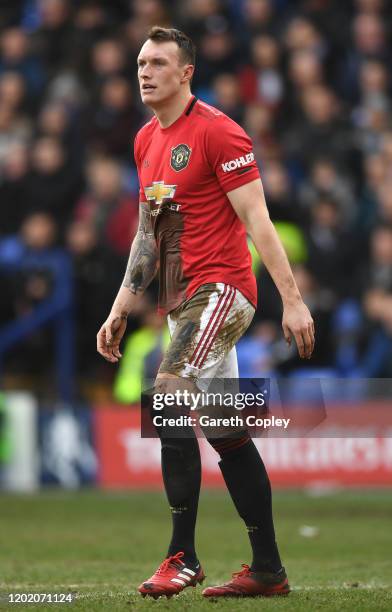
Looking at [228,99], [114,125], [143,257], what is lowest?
[143,257]

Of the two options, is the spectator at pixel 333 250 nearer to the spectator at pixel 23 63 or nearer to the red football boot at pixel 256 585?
the spectator at pixel 23 63

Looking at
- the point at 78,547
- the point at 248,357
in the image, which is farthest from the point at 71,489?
the point at 78,547

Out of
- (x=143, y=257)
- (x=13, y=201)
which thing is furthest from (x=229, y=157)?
(x=13, y=201)

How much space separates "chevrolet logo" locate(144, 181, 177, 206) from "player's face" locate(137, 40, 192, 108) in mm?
368

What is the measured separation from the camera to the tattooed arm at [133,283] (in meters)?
6.40

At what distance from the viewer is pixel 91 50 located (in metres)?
17.3

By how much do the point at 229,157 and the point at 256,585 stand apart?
6.35 feet

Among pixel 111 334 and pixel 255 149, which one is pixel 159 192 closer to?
pixel 111 334

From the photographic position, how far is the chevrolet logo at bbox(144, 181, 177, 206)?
6191 mm

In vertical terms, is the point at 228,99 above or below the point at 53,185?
above

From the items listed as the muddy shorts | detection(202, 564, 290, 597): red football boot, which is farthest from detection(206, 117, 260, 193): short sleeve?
detection(202, 564, 290, 597): red football boot

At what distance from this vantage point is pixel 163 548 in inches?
372

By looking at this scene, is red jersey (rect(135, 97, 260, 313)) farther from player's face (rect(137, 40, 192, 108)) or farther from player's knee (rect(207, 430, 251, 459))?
player's knee (rect(207, 430, 251, 459))

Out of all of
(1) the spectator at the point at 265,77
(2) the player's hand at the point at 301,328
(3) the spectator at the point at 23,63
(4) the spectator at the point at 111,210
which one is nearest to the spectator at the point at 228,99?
(1) the spectator at the point at 265,77
